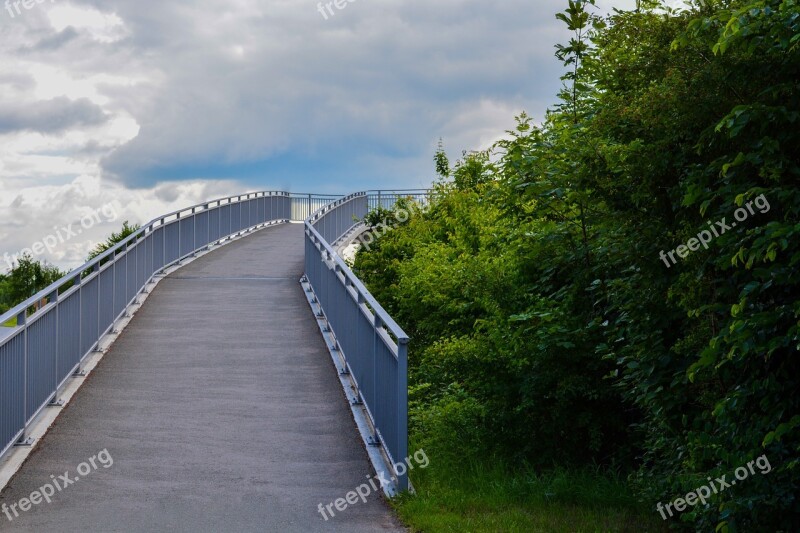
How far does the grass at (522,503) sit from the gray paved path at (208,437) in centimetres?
39

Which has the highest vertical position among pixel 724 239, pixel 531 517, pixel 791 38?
pixel 791 38

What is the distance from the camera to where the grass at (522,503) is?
7367mm

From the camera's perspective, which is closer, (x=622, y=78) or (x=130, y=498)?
(x=622, y=78)

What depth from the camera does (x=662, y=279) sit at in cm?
687

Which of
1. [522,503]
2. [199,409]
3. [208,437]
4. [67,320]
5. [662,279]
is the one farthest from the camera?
[67,320]

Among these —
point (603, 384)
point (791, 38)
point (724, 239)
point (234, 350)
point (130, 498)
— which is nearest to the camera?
point (791, 38)

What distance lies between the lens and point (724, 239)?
5828 mm

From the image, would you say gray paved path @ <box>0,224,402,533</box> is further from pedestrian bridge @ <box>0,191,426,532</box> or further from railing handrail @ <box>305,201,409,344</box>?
railing handrail @ <box>305,201,409,344</box>

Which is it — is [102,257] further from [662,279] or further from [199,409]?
[662,279]

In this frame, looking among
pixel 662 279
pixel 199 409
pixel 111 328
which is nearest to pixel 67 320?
pixel 199 409

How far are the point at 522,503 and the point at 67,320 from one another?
662 centimetres

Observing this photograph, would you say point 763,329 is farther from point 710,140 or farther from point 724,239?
point 710,140

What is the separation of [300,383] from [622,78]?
20.5 ft

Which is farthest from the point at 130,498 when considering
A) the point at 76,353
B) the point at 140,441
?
the point at 76,353
